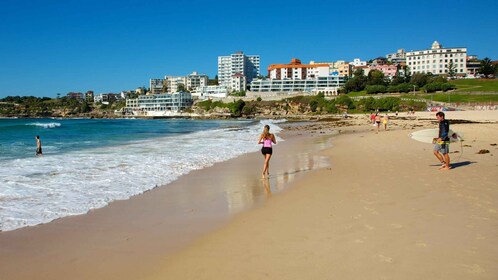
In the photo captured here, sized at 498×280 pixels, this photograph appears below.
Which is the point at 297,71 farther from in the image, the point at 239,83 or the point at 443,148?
the point at 443,148

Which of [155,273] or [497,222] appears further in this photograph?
[497,222]

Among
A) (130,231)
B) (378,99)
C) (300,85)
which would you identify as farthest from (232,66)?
(130,231)

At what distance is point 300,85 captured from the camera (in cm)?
14325

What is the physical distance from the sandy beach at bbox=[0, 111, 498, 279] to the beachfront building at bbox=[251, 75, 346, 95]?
12703cm

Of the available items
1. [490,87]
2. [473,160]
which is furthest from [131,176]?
[490,87]

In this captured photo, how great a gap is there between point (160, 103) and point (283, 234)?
6699 inches

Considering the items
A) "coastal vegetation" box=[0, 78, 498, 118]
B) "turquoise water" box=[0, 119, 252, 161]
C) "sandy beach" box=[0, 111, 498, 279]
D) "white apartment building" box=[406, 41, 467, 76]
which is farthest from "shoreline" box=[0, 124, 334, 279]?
"white apartment building" box=[406, 41, 467, 76]

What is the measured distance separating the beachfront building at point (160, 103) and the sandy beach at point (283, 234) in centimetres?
15287

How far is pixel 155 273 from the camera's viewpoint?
4.21 meters

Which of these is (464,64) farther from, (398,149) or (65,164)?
(65,164)

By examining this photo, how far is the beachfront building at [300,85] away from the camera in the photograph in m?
138

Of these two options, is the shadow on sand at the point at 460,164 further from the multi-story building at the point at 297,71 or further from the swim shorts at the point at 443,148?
the multi-story building at the point at 297,71

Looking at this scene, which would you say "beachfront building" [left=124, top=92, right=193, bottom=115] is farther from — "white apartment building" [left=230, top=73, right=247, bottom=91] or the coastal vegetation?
"white apartment building" [left=230, top=73, right=247, bottom=91]

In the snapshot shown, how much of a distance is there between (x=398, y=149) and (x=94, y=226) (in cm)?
1331
